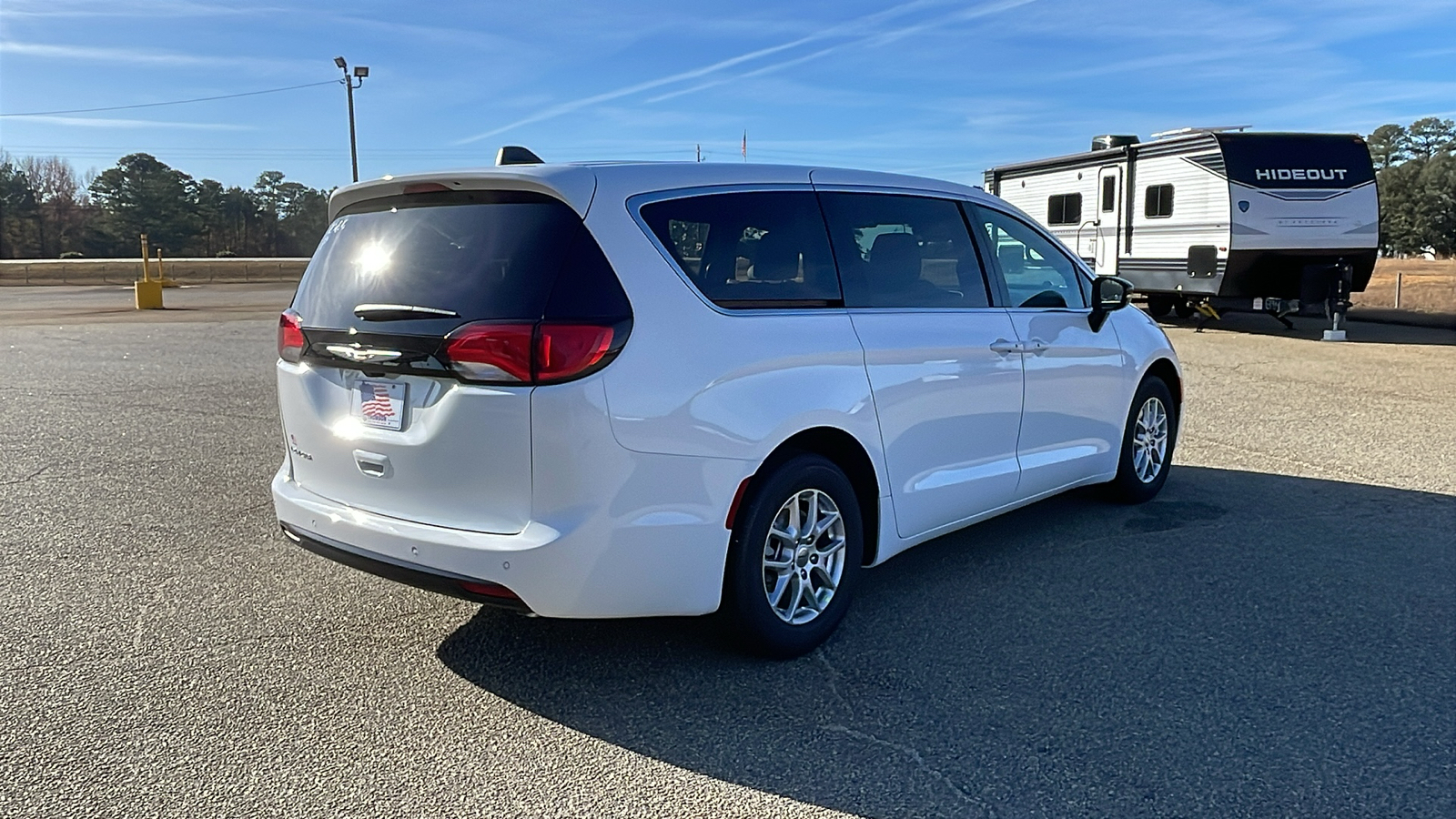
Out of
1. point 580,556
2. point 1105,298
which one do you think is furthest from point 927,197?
point 580,556

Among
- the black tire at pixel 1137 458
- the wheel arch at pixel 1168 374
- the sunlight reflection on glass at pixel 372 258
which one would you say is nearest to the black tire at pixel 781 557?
the sunlight reflection on glass at pixel 372 258

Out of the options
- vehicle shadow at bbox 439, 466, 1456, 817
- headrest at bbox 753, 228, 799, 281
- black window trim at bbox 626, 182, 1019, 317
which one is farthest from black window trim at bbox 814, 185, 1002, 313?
vehicle shadow at bbox 439, 466, 1456, 817

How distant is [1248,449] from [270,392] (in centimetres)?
846

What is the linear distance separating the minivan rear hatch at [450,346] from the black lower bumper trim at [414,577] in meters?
0.17

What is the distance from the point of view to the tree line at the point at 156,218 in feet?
194

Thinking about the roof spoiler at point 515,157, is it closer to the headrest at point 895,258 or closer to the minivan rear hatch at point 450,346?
the minivan rear hatch at point 450,346

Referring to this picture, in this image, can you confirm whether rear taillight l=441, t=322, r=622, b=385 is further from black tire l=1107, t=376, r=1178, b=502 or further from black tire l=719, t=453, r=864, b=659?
black tire l=1107, t=376, r=1178, b=502

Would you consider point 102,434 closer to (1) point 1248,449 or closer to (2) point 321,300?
(2) point 321,300

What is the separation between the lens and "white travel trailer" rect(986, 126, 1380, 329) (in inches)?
614

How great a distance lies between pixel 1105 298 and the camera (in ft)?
19.6

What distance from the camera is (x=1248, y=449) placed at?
7.97 metres

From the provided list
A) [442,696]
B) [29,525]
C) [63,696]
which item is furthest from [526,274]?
[29,525]

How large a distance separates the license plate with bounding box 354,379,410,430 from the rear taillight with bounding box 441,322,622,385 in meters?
0.35

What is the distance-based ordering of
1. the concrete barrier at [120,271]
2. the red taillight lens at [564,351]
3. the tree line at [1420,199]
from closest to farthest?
1. the red taillight lens at [564,351]
2. the concrete barrier at [120,271]
3. the tree line at [1420,199]
